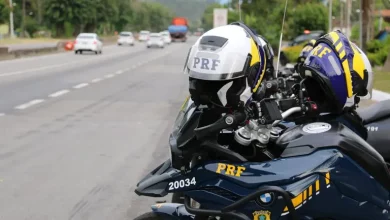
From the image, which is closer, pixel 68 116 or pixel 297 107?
pixel 297 107

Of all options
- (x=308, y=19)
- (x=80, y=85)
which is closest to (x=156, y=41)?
(x=308, y=19)

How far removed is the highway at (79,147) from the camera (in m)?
6.11

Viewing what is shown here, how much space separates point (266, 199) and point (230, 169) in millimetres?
239

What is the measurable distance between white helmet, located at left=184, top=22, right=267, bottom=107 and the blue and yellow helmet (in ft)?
1.28

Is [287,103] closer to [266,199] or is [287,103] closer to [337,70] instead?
[337,70]

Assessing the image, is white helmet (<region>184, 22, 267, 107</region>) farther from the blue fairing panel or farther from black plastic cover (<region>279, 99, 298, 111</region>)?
black plastic cover (<region>279, 99, 298, 111</region>)

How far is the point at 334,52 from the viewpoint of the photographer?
3.71 m

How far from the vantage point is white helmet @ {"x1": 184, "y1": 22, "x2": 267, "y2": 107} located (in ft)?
10.7

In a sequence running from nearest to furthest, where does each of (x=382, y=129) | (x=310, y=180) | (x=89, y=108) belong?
(x=310, y=180) → (x=382, y=129) → (x=89, y=108)

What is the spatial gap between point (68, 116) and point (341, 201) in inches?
377

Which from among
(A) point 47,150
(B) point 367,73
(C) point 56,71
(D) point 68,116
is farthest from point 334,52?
(C) point 56,71

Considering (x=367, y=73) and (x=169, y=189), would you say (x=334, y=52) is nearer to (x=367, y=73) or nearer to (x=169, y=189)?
(x=367, y=73)

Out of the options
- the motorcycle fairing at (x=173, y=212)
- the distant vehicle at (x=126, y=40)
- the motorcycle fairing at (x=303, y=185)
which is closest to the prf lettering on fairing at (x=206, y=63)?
the motorcycle fairing at (x=303, y=185)

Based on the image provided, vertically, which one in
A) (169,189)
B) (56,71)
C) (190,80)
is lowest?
(56,71)
